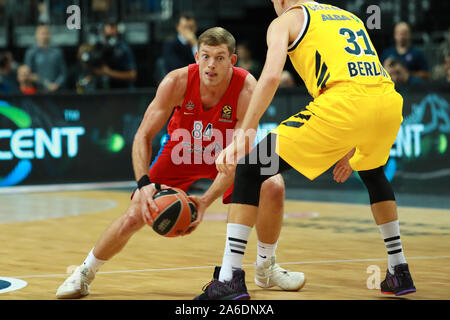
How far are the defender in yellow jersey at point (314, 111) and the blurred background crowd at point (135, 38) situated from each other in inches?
313

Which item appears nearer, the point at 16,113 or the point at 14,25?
the point at 16,113

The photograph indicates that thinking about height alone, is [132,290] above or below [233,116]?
below

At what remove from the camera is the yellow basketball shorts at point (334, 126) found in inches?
209

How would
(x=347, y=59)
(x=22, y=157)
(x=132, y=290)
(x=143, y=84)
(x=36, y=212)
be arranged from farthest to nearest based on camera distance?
(x=143, y=84) < (x=22, y=157) < (x=36, y=212) < (x=132, y=290) < (x=347, y=59)

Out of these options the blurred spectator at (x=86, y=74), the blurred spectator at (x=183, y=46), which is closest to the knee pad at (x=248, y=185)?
the blurred spectator at (x=183, y=46)

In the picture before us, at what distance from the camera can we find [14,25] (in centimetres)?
1833

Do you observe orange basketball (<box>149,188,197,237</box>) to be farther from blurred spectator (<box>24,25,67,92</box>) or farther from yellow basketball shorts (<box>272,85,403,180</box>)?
blurred spectator (<box>24,25,67,92</box>)

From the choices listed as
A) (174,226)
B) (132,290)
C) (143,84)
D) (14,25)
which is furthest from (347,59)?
(14,25)

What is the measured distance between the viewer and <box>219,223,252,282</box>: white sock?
531 cm

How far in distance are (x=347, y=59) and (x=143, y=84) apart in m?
11.9

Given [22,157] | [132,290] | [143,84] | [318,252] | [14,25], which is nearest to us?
[132,290]

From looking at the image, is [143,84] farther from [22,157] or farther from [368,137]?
[368,137]

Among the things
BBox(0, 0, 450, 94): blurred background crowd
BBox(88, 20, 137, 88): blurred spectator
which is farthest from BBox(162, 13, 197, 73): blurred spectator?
BBox(88, 20, 137, 88): blurred spectator

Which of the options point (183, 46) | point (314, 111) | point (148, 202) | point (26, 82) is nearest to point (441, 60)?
point (183, 46)
